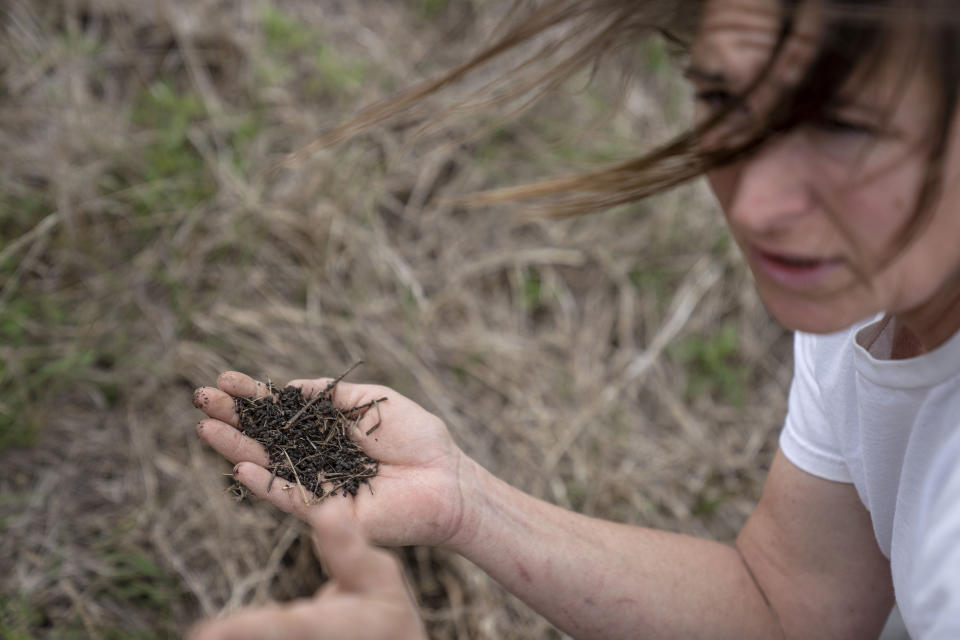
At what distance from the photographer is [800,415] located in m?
1.77

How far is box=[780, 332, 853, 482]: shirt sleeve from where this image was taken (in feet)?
5.61

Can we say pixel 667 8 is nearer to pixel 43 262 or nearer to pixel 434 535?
pixel 434 535

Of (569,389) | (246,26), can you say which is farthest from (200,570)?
(246,26)

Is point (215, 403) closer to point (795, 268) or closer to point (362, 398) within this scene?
point (362, 398)

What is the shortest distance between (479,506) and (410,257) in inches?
81.8

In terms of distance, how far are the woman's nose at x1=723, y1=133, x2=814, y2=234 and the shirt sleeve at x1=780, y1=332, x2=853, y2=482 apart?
2.28ft

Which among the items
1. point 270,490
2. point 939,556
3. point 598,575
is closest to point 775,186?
point 939,556

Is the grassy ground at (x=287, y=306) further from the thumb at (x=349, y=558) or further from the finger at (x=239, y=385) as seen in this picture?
the thumb at (x=349, y=558)

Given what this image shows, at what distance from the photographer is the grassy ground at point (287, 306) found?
2.65 metres

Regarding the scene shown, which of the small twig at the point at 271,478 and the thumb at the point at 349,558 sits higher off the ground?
the thumb at the point at 349,558

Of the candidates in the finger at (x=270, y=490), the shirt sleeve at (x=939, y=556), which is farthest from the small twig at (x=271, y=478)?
the shirt sleeve at (x=939, y=556)

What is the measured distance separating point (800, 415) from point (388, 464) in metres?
0.95

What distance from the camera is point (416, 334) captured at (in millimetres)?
3279

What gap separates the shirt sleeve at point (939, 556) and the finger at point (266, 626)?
943 mm
